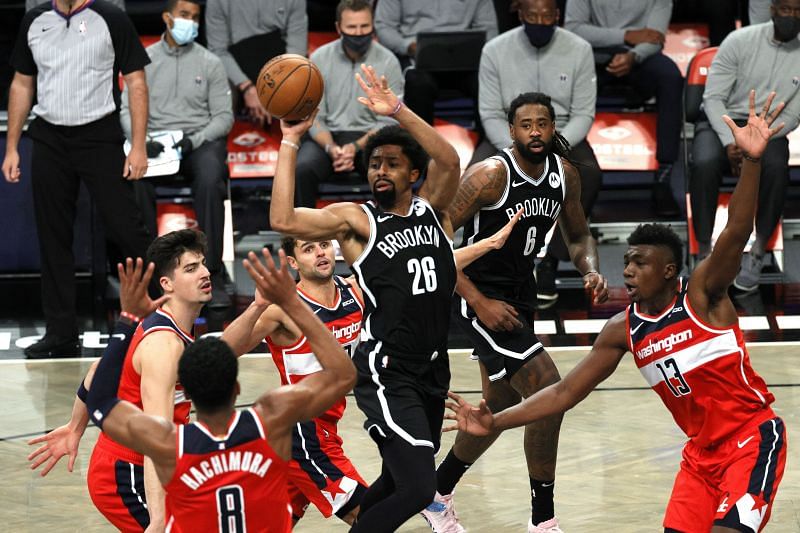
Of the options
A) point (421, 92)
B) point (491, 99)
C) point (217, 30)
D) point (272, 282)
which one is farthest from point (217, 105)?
point (272, 282)

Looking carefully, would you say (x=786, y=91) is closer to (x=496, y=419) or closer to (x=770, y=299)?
(x=770, y=299)

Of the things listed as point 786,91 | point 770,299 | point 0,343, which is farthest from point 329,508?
point 786,91

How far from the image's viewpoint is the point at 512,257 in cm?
616

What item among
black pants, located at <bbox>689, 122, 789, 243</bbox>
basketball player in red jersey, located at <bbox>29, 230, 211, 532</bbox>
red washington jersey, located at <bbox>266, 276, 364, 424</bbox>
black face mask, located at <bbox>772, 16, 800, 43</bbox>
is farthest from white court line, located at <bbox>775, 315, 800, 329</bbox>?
basketball player in red jersey, located at <bbox>29, 230, 211, 532</bbox>

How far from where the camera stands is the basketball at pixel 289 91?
5422 mm

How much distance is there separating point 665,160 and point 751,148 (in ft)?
19.4

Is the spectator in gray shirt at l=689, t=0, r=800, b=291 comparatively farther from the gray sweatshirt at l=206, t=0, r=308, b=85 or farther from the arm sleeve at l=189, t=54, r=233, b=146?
the arm sleeve at l=189, t=54, r=233, b=146

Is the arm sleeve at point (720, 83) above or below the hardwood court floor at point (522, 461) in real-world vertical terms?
above

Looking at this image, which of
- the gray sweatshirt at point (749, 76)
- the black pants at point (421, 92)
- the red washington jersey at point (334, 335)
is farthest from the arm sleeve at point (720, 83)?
the red washington jersey at point (334, 335)

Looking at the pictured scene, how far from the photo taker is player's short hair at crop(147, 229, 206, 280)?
4.95 meters

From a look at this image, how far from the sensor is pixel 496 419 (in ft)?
16.6

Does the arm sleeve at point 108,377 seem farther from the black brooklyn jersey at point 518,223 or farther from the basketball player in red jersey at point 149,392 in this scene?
the black brooklyn jersey at point 518,223

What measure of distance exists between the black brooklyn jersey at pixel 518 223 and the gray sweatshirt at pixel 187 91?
4212mm

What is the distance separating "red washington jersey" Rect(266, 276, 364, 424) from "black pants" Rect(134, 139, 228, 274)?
393 centimetres
